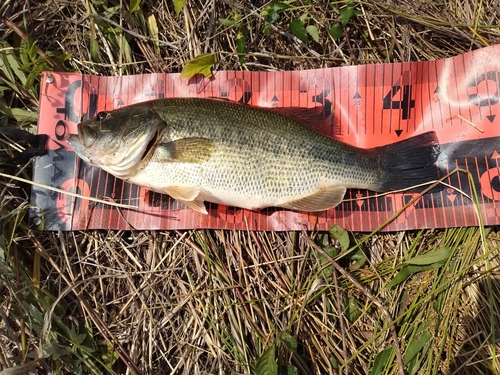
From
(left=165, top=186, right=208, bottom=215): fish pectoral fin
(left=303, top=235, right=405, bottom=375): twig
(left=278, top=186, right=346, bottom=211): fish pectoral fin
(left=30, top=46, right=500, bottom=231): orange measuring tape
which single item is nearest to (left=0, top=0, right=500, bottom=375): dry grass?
(left=303, top=235, right=405, bottom=375): twig

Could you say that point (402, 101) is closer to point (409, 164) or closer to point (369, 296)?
point (409, 164)

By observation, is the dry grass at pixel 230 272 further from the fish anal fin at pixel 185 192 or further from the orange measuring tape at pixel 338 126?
the fish anal fin at pixel 185 192

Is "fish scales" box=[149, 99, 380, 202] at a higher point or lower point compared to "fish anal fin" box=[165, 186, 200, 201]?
higher

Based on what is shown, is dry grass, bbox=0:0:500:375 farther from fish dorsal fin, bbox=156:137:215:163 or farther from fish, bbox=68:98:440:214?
fish dorsal fin, bbox=156:137:215:163

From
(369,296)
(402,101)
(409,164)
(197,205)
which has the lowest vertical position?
(369,296)

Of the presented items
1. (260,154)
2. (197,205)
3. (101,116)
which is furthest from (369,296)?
(101,116)

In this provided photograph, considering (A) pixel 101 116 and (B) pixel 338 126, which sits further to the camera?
(B) pixel 338 126
